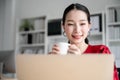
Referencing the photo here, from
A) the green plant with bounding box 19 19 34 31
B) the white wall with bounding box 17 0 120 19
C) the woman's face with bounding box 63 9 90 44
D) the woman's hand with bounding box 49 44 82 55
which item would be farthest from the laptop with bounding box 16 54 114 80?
the green plant with bounding box 19 19 34 31

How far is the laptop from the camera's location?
517 millimetres

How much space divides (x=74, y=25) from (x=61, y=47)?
0.80 feet

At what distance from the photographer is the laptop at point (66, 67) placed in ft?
1.70

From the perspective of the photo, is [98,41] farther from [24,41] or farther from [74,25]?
[74,25]

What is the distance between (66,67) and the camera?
0.54m

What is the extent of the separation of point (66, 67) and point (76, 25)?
21.1 inches

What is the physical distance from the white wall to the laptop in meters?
3.50

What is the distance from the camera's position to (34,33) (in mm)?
4516

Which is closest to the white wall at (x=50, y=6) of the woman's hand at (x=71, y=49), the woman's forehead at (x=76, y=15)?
the woman's forehead at (x=76, y=15)

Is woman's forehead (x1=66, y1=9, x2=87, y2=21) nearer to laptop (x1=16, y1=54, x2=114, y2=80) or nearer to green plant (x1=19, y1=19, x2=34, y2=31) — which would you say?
laptop (x1=16, y1=54, x2=114, y2=80)

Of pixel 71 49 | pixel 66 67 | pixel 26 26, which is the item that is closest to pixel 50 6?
pixel 26 26

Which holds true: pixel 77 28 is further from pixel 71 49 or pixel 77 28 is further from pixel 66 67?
pixel 66 67

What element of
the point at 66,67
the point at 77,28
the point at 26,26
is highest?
the point at 26,26

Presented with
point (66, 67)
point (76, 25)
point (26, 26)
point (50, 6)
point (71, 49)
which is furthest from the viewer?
point (26, 26)
